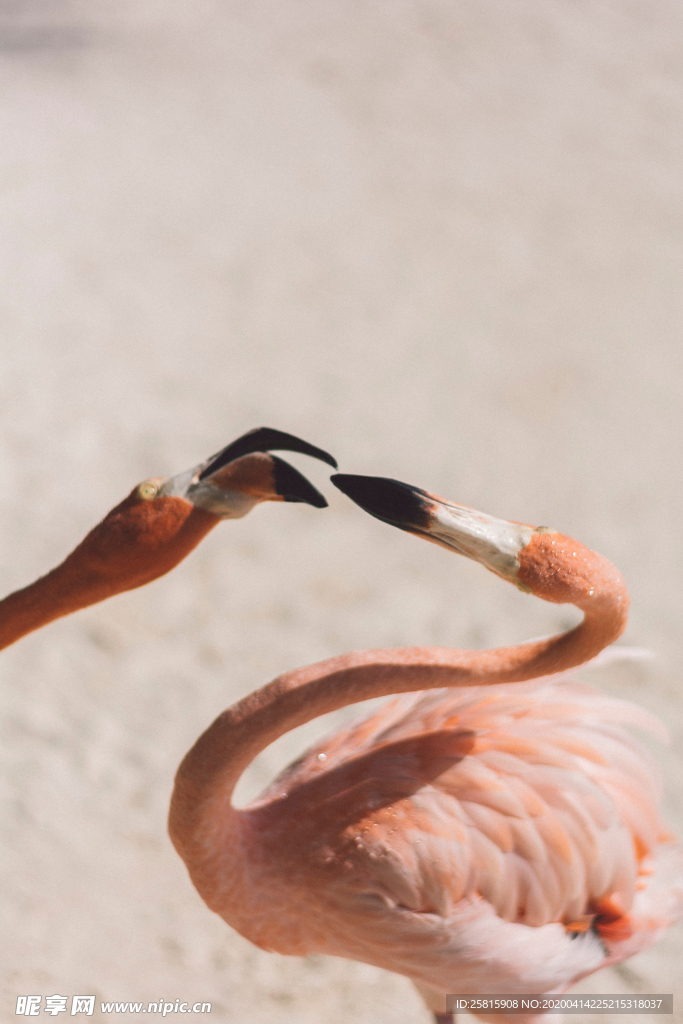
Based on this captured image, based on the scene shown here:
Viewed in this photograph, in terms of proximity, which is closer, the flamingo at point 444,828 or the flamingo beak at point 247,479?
the flamingo beak at point 247,479

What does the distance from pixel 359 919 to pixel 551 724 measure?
0.72 metres

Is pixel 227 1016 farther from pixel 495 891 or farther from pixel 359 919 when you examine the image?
pixel 495 891

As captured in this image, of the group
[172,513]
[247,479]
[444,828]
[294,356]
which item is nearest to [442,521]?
[247,479]

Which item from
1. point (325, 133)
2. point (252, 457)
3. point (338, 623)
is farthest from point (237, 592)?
point (325, 133)

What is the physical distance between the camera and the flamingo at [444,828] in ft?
7.47

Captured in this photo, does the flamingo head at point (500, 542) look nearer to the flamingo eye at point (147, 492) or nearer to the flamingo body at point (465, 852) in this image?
the flamingo eye at point (147, 492)

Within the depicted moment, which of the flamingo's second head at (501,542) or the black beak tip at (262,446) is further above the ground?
the black beak tip at (262,446)

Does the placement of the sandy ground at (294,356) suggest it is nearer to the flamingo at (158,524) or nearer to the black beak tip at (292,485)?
the flamingo at (158,524)

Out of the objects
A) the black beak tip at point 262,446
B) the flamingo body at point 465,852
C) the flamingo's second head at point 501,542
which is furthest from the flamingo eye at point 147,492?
the flamingo body at point 465,852

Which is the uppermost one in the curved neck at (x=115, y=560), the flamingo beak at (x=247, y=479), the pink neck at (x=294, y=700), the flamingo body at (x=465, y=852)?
the flamingo beak at (x=247, y=479)

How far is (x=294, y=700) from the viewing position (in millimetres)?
2262

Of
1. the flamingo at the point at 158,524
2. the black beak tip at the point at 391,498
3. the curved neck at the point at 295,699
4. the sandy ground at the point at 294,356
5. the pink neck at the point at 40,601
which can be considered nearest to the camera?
the black beak tip at the point at 391,498

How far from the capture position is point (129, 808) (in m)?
3.41

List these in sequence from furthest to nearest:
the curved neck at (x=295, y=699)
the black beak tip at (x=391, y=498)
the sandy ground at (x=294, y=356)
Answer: the sandy ground at (x=294, y=356) < the curved neck at (x=295, y=699) < the black beak tip at (x=391, y=498)
